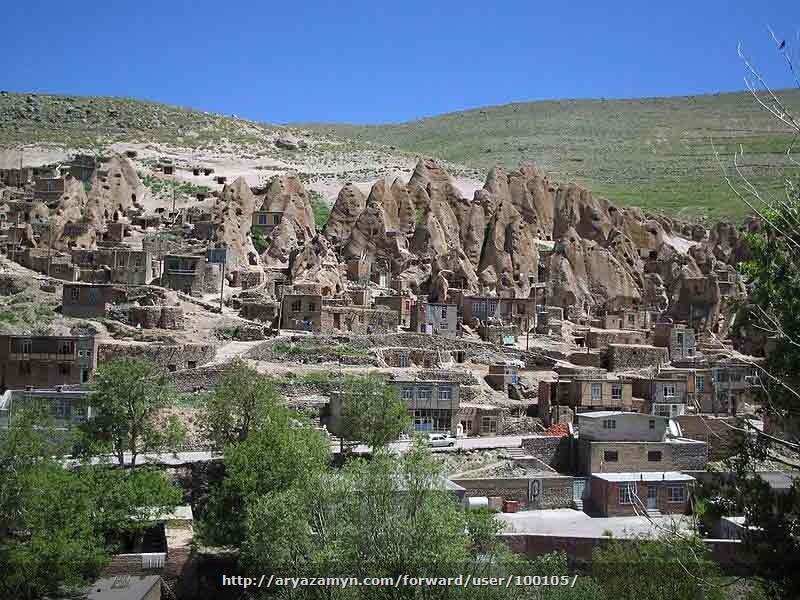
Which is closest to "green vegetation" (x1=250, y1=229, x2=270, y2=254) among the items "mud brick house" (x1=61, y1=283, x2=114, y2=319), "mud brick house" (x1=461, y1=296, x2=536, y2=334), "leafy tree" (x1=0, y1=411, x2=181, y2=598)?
"mud brick house" (x1=461, y1=296, x2=536, y2=334)

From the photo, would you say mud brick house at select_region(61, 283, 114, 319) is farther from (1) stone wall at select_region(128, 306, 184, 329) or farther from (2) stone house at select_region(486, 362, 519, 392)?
(2) stone house at select_region(486, 362, 519, 392)

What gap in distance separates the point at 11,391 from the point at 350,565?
61.6 feet

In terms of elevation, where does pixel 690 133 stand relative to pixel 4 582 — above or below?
above

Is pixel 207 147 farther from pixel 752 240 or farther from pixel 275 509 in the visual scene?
pixel 752 240

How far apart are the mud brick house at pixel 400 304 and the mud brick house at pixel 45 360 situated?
17.8 m

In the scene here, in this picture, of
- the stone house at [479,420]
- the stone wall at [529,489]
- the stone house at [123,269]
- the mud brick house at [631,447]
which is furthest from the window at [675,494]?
the stone house at [123,269]

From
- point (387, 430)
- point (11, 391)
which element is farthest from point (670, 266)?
point (11, 391)

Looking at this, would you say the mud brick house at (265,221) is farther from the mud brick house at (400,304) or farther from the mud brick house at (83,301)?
the mud brick house at (83,301)

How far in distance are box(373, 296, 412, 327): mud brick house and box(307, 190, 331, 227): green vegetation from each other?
53.2 ft

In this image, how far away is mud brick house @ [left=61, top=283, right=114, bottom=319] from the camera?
1766 inches

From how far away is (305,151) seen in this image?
352 ft

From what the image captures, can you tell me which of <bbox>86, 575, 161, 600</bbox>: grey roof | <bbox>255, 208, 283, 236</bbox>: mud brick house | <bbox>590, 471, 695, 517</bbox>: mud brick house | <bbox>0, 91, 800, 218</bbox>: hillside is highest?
<bbox>0, 91, 800, 218</bbox>: hillside

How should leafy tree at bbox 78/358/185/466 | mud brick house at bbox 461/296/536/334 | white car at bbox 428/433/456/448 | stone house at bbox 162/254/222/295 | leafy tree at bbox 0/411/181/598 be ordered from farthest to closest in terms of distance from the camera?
mud brick house at bbox 461/296/536/334 < stone house at bbox 162/254/222/295 < white car at bbox 428/433/456/448 < leafy tree at bbox 78/358/185/466 < leafy tree at bbox 0/411/181/598

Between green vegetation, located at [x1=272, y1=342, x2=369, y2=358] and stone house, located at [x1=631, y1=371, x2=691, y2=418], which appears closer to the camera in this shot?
stone house, located at [x1=631, y1=371, x2=691, y2=418]
